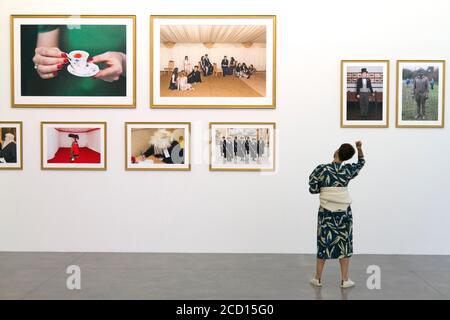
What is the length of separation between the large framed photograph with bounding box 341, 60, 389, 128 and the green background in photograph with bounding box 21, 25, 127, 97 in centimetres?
369

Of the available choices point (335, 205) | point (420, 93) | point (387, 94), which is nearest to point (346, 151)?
point (335, 205)

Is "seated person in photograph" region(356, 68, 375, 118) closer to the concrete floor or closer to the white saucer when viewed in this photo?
the concrete floor

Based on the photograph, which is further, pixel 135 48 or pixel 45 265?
pixel 135 48

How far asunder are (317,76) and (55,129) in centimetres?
447

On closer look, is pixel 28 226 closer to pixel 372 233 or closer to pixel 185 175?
pixel 185 175

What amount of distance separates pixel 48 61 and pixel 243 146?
3.57 m

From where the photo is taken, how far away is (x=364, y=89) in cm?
888

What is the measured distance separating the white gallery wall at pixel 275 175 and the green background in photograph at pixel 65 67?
0.29 metres

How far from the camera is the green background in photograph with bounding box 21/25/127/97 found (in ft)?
29.5

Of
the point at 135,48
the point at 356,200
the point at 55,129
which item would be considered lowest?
the point at 356,200

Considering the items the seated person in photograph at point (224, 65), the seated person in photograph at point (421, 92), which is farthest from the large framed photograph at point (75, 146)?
the seated person in photograph at point (421, 92)

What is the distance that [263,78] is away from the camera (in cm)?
890
